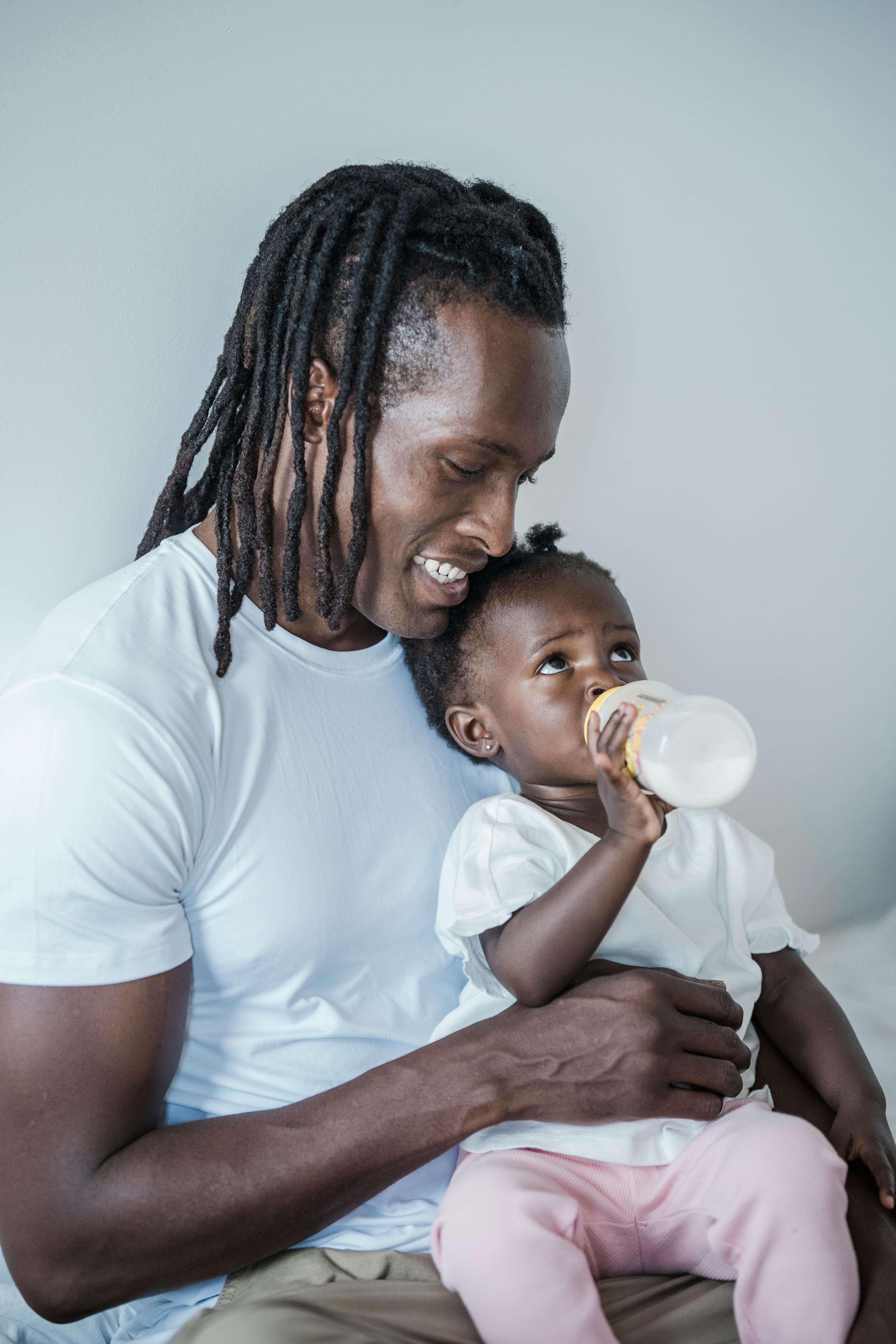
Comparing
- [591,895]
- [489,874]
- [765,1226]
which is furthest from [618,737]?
[765,1226]

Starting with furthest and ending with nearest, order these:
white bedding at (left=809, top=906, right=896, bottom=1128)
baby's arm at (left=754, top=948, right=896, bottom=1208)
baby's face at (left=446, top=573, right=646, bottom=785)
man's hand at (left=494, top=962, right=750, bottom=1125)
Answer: white bedding at (left=809, top=906, right=896, bottom=1128)
baby's face at (left=446, top=573, right=646, bottom=785)
baby's arm at (left=754, top=948, right=896, bottom=1208)
man's hand at (left=494, top=962, right=750, bottom=1125)

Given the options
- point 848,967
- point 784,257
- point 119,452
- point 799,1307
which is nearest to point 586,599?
point 119,452

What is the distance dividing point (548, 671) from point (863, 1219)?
729 millimetres

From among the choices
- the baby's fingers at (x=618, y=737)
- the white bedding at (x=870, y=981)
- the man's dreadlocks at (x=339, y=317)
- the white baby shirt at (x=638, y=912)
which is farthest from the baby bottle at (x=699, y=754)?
the white bedding at (x=870, y=981)

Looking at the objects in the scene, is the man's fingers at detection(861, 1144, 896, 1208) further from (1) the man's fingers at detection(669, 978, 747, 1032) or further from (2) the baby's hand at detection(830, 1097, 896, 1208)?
(1) the man's fingers at detection(669, 978, 747, 1032)

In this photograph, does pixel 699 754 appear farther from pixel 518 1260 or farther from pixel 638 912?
pixel 518 1260

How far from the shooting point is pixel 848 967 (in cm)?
200

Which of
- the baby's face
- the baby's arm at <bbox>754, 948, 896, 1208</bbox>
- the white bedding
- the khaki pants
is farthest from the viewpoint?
the white bedding

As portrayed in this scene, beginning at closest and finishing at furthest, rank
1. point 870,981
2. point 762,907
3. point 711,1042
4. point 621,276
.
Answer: point 711,1042 → point 762,907 → point 621,276 → point 870,981

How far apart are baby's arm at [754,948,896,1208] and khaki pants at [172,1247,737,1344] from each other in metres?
0.24

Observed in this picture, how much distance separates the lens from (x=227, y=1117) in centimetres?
104

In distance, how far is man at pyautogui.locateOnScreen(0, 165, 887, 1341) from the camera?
94 cm

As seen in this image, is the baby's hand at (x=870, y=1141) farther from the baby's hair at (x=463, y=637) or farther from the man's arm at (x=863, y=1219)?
the baby's hair at (x=463, y=637)

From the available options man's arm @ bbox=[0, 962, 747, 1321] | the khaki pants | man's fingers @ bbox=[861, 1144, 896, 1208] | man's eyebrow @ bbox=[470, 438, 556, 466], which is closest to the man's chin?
man's eyebrow @ bbox=[470, 438, 556, 466]
